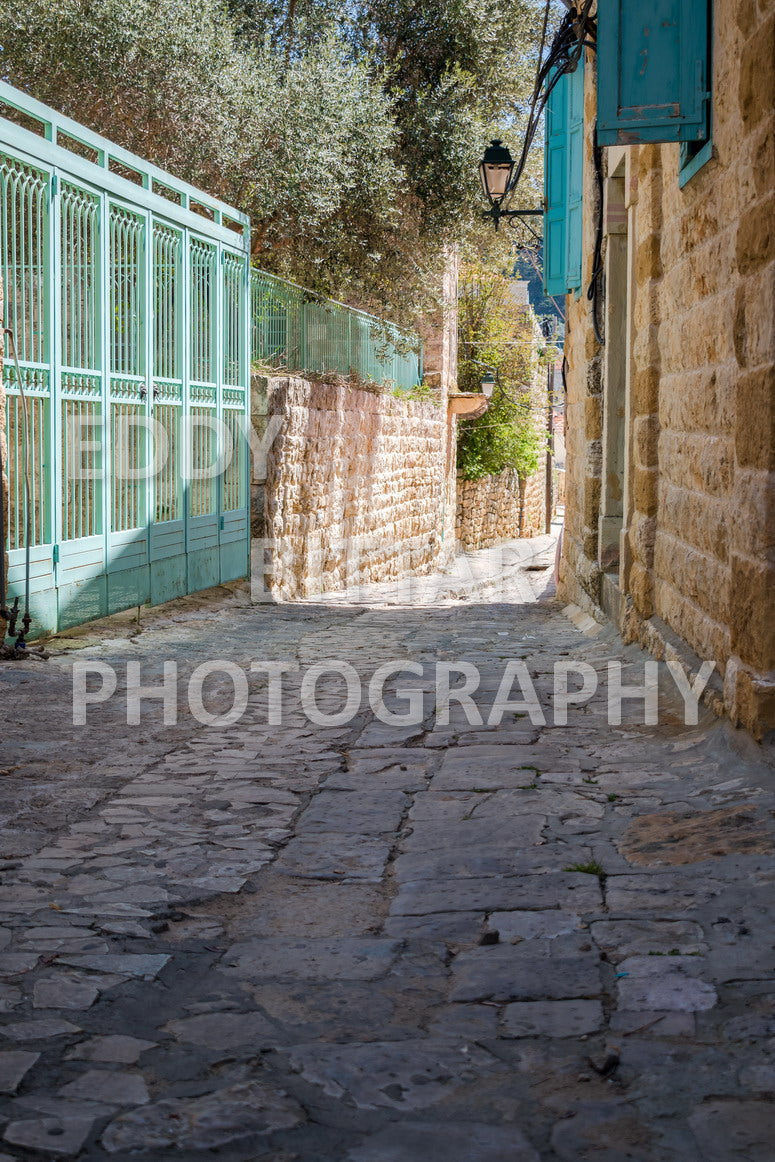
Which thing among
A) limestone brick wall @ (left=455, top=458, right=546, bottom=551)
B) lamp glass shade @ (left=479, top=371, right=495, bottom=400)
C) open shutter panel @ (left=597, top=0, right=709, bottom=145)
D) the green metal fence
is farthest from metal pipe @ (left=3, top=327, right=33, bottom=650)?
limestone brick wall @ (left=455, top=458, right=546, bottom=551)

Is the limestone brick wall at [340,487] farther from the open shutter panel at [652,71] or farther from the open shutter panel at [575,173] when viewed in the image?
the open shutter panel at [652,71]

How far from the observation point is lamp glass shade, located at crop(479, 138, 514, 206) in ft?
40.7

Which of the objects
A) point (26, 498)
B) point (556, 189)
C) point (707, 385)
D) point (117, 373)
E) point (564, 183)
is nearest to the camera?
point (707, 385)

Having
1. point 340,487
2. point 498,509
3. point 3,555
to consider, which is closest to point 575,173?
point 340,487

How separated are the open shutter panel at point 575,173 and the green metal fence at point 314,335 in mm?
2942

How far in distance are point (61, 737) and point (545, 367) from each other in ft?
77.1

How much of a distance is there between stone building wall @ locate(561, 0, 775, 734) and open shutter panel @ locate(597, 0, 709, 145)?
120 millimetres

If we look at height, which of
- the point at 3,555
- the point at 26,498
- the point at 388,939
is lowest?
the point at 388,939

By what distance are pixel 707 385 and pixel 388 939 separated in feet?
10.4

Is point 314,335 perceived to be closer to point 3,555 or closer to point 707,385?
point 3,555

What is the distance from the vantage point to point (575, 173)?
10.6 meters

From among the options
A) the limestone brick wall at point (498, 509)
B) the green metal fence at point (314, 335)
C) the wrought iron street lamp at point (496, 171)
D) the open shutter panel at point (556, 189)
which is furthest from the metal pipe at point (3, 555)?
the limestone brick wall at point (498, 509)

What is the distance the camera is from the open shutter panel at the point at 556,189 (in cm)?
1127

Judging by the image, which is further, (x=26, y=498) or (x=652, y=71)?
(x=26, y=498)
